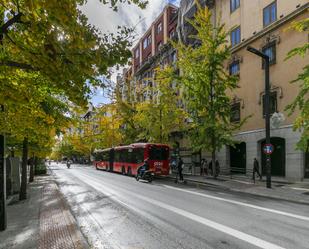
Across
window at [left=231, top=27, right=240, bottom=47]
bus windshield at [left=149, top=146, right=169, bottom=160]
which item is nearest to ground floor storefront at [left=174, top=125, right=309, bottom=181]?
bus windshield at [left=149, top=146, right=169, bottom=160]

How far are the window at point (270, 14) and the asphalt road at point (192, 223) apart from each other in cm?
1670

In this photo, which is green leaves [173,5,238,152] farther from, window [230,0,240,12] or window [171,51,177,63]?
window [171,51,177,63]

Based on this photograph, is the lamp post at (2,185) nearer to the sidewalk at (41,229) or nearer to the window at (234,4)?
the sidewalk at (41,229)

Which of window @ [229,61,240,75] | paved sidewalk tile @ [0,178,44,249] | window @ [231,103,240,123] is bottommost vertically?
paved sidewalk tile @ [0,178,44,249]

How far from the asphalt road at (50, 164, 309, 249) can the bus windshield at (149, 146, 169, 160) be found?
1415 centimetres

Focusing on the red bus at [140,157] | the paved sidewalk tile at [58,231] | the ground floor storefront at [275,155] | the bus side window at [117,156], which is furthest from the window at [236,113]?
the paved sidewalk tile at [58,231]

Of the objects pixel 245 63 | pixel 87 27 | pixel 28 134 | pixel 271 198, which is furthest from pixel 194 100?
pixel 87 27

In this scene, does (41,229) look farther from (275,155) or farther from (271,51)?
(271,51)

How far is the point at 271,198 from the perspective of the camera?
15.8 m

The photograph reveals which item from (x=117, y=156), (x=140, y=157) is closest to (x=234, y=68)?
(x=140, y=157)

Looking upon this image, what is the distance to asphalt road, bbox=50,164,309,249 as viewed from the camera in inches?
296

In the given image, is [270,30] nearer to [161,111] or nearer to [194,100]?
[194,100]

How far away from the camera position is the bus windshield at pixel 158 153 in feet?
95.4

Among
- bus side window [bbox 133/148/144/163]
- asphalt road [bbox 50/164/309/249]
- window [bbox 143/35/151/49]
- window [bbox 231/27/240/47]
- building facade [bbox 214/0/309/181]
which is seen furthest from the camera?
window [bbox 143/35/151/49]
